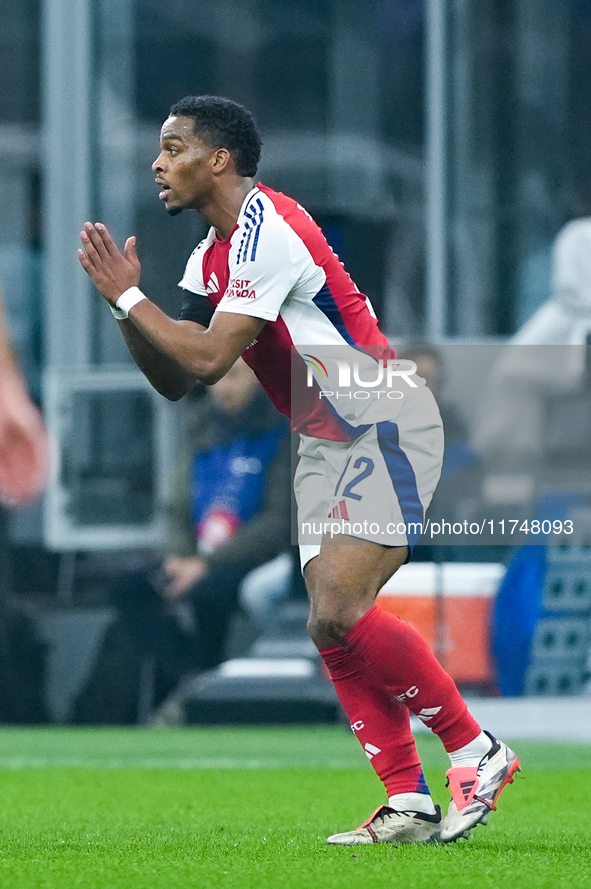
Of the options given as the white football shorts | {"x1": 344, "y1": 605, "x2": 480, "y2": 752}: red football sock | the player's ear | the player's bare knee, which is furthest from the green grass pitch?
the player's ear

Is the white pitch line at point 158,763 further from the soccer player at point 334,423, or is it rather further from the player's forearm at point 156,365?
the player's forearm at point 156,365

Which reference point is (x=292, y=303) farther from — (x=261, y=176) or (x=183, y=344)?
(x=261, y=176)

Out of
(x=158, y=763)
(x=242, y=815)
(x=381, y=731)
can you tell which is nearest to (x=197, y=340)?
(x=381, y=731)

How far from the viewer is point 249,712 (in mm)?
8539

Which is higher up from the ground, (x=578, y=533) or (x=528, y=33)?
(x=528, y=33)

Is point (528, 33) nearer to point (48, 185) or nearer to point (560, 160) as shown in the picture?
point (560, 160)

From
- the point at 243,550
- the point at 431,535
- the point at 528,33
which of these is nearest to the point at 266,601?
the point at 243,550

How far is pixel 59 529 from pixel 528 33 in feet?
11.5

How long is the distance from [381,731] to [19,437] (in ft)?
16.8

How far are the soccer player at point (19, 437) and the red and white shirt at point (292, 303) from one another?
4.74 m

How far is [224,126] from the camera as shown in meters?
4.47

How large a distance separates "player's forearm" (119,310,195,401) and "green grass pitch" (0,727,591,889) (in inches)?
45.3

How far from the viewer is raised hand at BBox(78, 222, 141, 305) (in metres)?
4.23

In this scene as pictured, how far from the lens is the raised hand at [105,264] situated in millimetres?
4230
